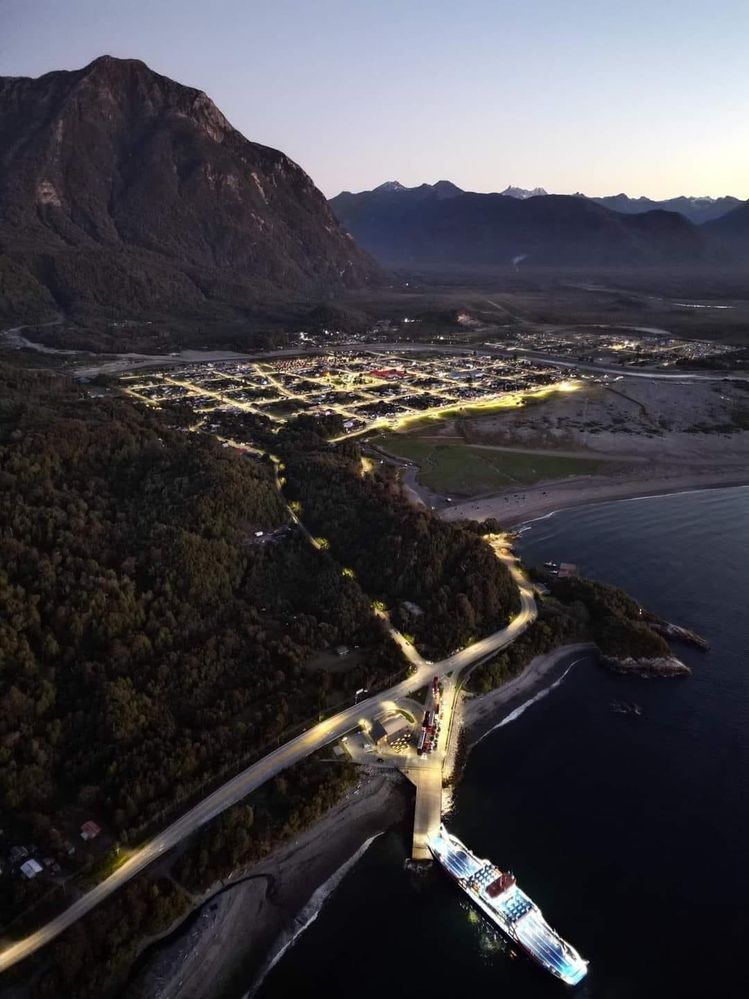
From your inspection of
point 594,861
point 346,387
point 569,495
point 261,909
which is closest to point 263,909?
point 261,909

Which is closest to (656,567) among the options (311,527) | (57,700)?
(311,527)

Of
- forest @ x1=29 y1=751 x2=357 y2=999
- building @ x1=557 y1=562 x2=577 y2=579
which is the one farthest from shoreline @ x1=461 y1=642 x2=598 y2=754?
forest @ x1=29 y1=751 x2=357 y2=999

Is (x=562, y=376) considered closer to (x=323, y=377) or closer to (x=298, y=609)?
(x=323, y=377)

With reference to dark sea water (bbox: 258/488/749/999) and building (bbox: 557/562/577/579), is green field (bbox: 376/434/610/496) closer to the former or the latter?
building (bbox: 557/562/577/579)

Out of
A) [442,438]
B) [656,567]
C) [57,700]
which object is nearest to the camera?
[57,700]

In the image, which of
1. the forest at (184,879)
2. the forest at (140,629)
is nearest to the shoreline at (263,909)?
the forest at (184,879)

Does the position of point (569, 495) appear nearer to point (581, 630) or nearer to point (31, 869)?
point (581, 630)
